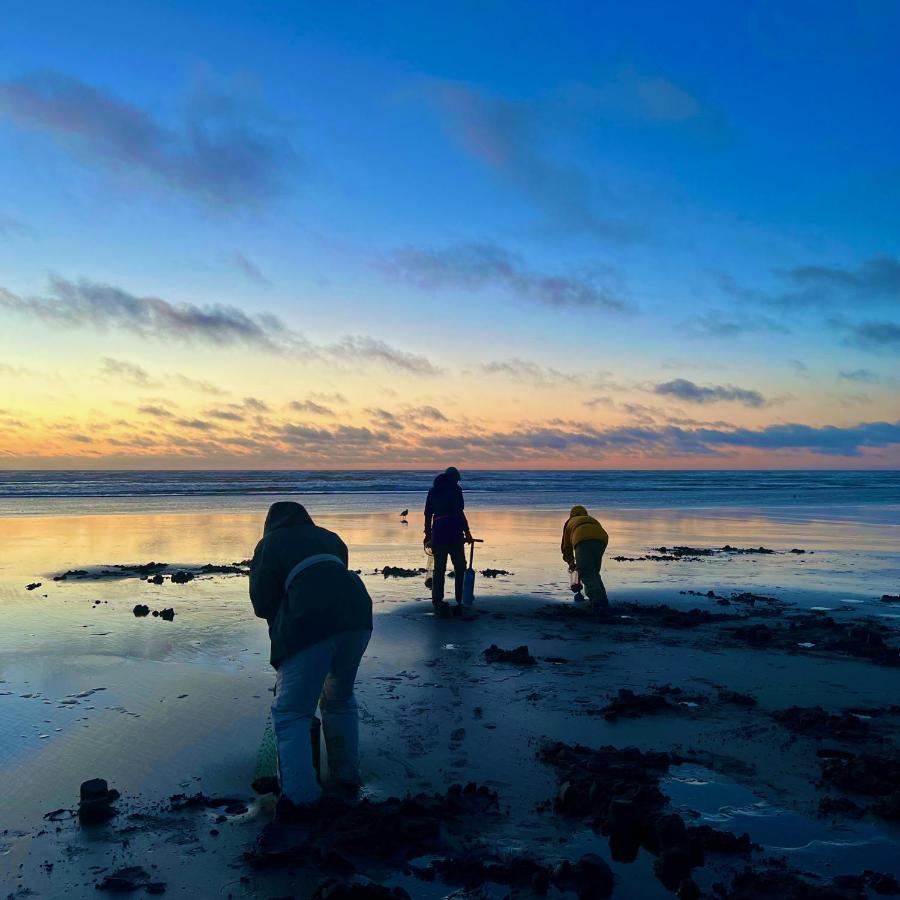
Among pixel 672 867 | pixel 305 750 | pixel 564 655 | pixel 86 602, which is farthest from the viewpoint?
pixel 86 602

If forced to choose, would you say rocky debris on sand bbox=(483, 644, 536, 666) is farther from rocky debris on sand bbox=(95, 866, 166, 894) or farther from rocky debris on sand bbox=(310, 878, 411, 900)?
rocky debris on sand bbox=(95, 866, 166, 894)

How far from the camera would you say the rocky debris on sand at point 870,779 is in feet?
16.1

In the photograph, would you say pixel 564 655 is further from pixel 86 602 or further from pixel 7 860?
pixel 86 602

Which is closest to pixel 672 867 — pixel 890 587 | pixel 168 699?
pixel 168 699

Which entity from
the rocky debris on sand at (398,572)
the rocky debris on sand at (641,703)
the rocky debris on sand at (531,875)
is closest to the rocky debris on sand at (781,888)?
the rocky debris on sand at (531,875)

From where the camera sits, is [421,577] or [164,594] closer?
[164,594]

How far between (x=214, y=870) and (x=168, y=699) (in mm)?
3424

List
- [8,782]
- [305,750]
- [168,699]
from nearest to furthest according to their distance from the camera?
1. [305,750]
2. [8,782]
3. [168,699]

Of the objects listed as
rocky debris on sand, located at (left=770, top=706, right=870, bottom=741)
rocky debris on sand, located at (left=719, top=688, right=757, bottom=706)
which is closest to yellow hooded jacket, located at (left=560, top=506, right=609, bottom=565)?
rocky debris on sand, located at (left=719, top=688, right=757, bottom=706)

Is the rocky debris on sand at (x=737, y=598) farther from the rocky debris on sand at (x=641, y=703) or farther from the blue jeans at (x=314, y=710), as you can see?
the blue jeans at (x=314, y=710)

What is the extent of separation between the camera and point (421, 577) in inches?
596

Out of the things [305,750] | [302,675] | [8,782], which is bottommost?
[8,782]

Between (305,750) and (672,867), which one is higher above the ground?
(305,750)

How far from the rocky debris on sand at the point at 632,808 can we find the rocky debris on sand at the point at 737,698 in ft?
5.65
